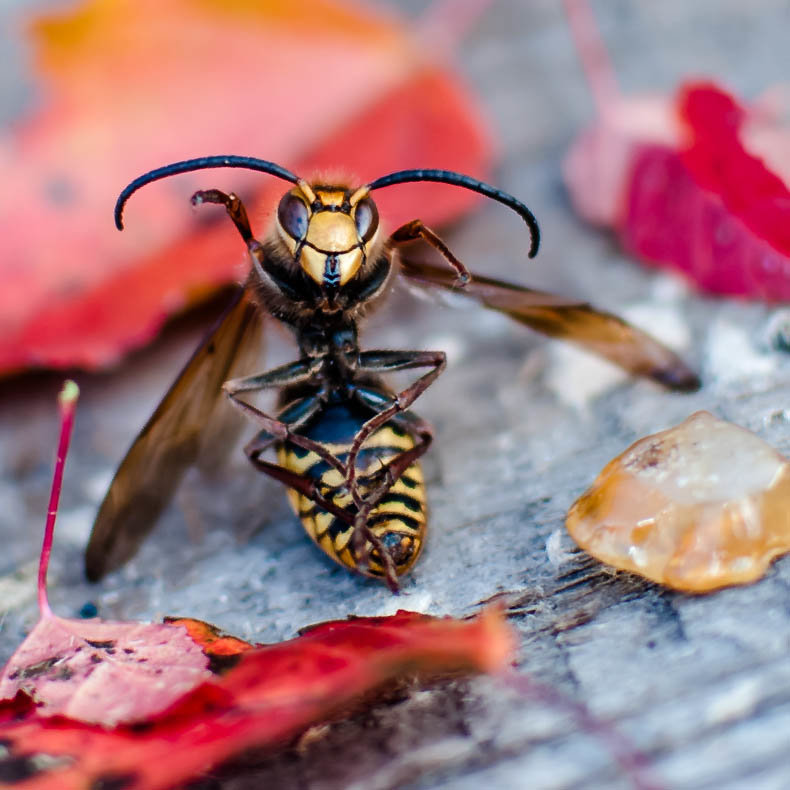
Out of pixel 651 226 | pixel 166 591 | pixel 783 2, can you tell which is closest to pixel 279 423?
pixel 166 591

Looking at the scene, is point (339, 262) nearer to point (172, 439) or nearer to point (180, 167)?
point (180, 167)

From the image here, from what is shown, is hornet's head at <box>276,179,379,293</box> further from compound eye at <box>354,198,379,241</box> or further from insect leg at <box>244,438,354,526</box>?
insect leg at <box>244,438,354,526</box>

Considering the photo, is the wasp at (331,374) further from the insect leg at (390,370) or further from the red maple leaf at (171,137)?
the red maple leaf at (171,137)

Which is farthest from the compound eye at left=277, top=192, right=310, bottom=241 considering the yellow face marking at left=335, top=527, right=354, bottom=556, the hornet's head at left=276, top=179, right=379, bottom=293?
the yellow face marking at left=335, top=527, right=354, bottom=556

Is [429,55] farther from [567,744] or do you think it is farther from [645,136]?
[567,744]

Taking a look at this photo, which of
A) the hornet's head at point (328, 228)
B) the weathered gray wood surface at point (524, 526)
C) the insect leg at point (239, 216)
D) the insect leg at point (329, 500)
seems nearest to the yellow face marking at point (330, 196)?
the hornet's head at point (328, 228)

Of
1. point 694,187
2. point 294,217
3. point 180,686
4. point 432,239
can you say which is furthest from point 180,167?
point 694,187

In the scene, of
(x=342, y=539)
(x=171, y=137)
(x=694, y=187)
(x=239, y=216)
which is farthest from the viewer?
(x=171, y=137)
